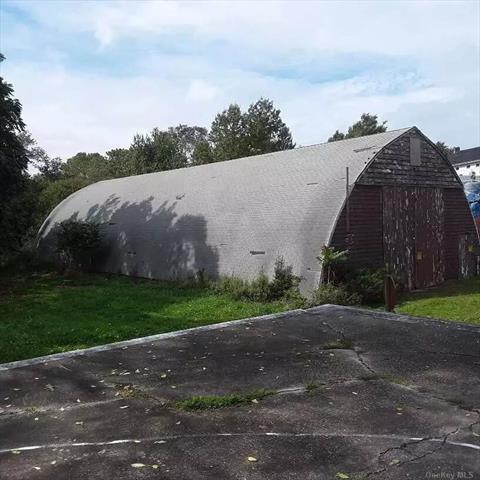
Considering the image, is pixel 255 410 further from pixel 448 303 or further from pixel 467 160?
pixel 467 160

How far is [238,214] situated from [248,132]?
1127 inches

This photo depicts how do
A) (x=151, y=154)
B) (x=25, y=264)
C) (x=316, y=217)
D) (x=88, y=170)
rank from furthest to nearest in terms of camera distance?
(x=88, y=170) < (x=151, y=154) < (x=25, y=264) < (x=316, y=217)

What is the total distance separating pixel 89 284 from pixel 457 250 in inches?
492

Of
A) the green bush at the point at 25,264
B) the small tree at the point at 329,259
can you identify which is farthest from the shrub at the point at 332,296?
the green bush at the point at 25,264

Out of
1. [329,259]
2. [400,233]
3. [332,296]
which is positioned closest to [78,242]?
[329,259]

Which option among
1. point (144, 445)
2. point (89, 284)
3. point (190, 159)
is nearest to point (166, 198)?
point (89, 284)

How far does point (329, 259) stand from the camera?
13625mm

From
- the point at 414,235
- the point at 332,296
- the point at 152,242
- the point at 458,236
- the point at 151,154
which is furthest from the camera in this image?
the point at 151,154

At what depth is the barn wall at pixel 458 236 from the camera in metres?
18.1

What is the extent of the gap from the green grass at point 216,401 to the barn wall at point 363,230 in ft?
28.1

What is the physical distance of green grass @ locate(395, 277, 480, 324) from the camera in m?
12.5

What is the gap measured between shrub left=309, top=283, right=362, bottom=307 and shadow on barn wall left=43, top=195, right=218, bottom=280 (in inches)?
171

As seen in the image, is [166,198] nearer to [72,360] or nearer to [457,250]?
[457,250]

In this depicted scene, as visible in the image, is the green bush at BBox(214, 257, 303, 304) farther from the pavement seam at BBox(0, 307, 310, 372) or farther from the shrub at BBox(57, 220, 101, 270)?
the shrub at BBox(57, 220, 101, 270)
